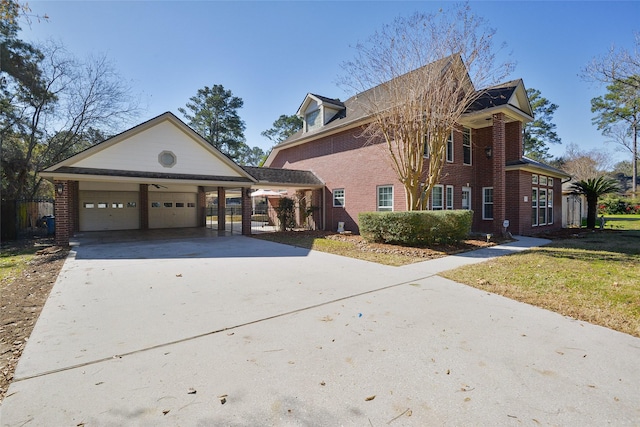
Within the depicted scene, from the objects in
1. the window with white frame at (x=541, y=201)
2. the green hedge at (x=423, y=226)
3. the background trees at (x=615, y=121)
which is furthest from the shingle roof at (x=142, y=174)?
the background trees at (x=615, y=121)

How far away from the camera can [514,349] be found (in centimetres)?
352

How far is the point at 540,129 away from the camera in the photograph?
123 feet

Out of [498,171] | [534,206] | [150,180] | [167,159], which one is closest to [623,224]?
[534,206]

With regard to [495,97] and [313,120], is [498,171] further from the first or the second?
[313,120]

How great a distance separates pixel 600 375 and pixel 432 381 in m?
1.72

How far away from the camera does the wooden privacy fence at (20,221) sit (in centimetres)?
1331

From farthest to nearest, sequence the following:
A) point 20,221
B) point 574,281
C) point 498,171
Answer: point 20,221, point 498,171, point 574,281

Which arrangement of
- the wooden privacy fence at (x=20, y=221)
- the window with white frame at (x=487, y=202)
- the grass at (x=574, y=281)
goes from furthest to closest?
the window with white frame at (x=487, y=202) → the wooden privacy fence at (x=20, y=221) → the grass at (x=574, y=281)

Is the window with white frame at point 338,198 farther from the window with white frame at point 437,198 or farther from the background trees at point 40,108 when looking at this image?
the background trees at point 40,108

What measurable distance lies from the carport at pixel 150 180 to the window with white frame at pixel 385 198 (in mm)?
4745

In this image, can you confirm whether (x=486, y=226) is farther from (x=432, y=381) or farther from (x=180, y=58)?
(x=180, y=58)

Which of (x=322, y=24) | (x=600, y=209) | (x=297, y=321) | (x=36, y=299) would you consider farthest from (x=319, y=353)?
(x=600, y=209)

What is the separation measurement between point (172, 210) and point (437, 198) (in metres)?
16.9

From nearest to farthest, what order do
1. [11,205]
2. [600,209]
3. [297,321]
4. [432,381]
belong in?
[432,381], [297,321], [11,205], [600,209]
